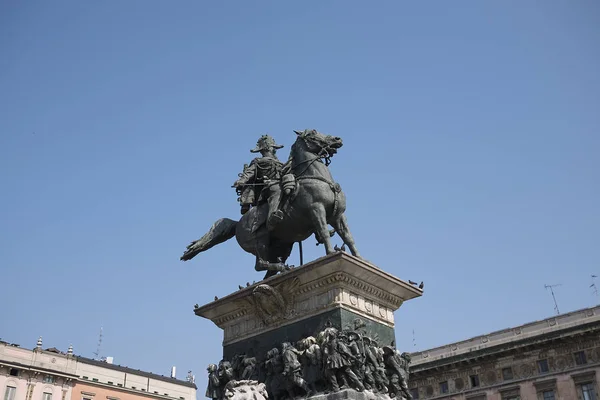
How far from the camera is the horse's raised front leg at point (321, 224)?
35.7 ft

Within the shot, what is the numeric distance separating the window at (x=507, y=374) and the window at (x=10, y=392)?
41.9 metres

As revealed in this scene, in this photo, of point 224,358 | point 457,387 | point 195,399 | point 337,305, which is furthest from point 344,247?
point 195,399

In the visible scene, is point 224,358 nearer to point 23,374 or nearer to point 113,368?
point 23,374

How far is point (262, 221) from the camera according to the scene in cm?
1209

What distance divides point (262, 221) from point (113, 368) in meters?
56.4

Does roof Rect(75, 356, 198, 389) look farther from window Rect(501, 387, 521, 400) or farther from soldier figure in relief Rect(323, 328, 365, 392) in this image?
soldier figure in relief Rect(323, 328, 365, 392)

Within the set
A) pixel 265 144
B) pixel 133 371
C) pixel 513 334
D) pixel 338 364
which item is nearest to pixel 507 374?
pixel 513 334

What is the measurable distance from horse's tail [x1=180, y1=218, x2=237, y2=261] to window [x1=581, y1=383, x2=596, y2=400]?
44.5 m

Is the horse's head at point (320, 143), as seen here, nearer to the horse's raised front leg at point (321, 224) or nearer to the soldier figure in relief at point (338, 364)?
the horse's raised front leg at point (321, 224)

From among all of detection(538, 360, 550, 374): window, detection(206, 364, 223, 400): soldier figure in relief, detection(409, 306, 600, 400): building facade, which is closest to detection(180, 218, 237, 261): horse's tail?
detection(206, 364, 223, 400): soldier figure in relief

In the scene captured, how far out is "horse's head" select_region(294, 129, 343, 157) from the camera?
11953 mm

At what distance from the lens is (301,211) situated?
11.4 metres

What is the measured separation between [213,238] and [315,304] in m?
3.39

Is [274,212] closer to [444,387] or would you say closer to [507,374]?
[507,374]
